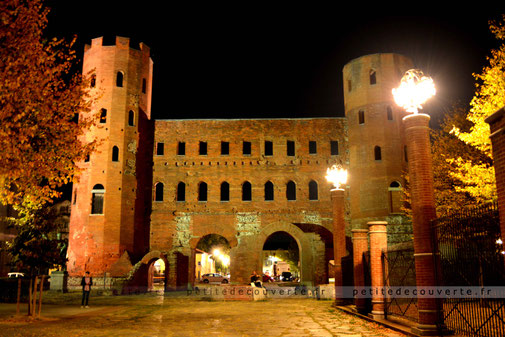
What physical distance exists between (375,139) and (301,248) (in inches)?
344

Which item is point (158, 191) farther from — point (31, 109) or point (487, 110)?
point (487, 110)

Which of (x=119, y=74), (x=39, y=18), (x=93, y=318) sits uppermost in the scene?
(x=119, y=74)

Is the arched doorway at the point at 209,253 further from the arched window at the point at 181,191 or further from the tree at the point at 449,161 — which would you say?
the tree at the point at 449,161

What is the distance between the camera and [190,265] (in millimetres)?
28156

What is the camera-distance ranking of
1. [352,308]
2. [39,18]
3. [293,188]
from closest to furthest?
1. [39,18]
2. [352,308]
3. [293,188]

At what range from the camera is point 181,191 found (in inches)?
1213

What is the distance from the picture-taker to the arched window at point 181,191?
100 feet

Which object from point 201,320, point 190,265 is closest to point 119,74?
point 190,265

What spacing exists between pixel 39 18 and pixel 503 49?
659 inches

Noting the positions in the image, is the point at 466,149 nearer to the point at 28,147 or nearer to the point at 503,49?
the point at 503,49

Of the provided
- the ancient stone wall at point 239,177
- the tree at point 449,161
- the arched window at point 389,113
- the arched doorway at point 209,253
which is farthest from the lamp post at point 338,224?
the arched doorway at point 209,253

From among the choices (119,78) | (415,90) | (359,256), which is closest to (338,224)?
(359,256)

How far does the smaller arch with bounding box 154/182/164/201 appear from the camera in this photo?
98.8ft

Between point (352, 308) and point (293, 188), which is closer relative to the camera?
point (352, 308)
